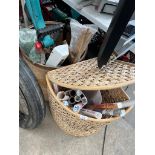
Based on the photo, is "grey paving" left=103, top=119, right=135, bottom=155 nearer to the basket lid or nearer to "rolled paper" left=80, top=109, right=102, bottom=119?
"rolled paper" left=80, top=109, right=102, bottom=119

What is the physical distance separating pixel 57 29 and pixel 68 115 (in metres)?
0.36

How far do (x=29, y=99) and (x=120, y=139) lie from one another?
0.50 meters

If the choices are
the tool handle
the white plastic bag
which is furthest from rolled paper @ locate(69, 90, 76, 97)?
the tool handle

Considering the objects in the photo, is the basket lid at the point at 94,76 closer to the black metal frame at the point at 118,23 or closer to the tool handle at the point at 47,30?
the black metal frame at the point at 118,23

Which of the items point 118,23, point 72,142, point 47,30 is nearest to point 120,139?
point 72,142

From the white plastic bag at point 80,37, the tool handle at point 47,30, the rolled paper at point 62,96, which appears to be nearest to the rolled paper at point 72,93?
the rolled paper at point 62,96

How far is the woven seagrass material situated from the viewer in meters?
0.90

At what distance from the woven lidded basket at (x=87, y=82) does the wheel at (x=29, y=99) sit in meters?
0.05

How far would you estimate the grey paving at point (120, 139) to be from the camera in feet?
3.65

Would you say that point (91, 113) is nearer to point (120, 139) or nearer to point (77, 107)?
point (77, 107)

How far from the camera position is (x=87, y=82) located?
2.51ft
